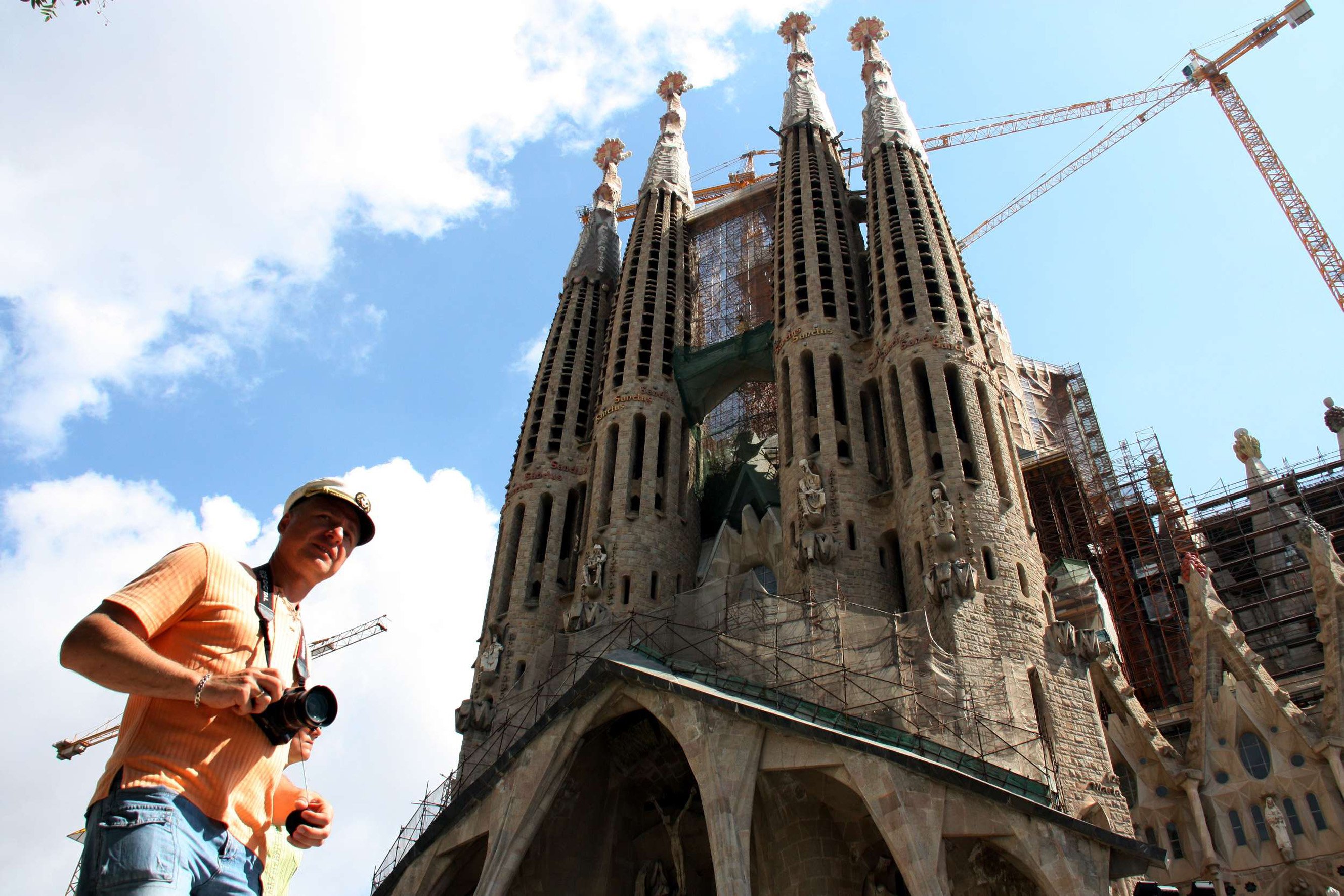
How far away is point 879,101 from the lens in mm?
39312

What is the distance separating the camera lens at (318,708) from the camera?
4078 millimetres

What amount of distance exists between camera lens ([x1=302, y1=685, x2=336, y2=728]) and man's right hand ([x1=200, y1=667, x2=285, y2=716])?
0.17 metres

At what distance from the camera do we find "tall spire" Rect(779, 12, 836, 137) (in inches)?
1656

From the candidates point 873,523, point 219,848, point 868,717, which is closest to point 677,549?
point 873,523

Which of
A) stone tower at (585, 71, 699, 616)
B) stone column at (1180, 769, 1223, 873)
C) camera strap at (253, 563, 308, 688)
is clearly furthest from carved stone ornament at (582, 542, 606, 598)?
camera strap at (253, 563, 308, 688)

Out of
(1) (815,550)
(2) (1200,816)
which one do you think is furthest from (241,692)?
(2) (1200,816)

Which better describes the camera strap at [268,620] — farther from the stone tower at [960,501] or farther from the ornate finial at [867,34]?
the ornate finial at [867,34]

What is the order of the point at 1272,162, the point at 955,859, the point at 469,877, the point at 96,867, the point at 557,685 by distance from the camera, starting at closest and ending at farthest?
the point at 96,867
the point at 955,859
the point at 469,877
the point at 557,685
the point at 1272,162

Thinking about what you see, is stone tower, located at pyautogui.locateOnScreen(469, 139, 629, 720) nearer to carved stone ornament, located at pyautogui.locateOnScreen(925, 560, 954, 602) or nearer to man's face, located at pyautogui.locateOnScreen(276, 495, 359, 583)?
carved stone ornament, located at pyautogui.locateOnScreen(925, 560, 954, 602)

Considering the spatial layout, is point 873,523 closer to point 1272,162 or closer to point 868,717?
point 868,717

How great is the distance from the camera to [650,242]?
1594 inches

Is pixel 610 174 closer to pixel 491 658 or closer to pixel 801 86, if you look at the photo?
pixel 801 86

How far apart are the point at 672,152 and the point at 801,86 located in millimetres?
6183

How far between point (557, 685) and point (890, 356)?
1262 cm
